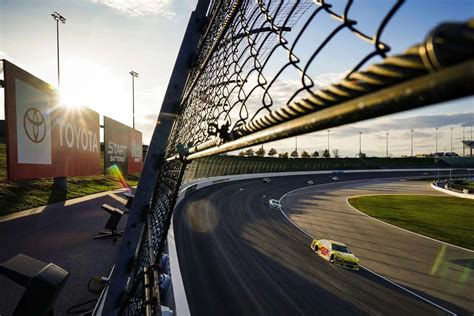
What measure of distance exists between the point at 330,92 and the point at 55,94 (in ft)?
63.1

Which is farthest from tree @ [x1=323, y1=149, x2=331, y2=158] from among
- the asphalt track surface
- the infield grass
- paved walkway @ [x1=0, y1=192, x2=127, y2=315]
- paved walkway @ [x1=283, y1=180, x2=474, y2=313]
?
paved walkway @ [x1=0, y1=192, x2=127, y2=315]

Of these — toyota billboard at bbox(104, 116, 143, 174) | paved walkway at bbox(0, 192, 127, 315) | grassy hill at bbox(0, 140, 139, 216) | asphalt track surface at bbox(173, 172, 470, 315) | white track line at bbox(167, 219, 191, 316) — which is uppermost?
toyota billboard at bbox(104, 116, 143, 174)

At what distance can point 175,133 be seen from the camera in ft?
15.9

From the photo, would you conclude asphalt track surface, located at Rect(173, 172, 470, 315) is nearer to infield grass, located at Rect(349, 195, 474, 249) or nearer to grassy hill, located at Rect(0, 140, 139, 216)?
grassy hill, located at Rect(0, 140, 139, 216)

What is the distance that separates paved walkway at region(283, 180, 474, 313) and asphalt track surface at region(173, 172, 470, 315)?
5.24 ft

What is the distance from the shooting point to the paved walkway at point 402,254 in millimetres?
13008

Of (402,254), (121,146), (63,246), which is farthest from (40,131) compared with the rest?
(402,254)

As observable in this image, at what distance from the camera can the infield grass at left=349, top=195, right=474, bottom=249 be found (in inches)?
904

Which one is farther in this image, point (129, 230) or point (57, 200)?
point (57, 200)

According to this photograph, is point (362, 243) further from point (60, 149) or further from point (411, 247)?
point (60, 149)

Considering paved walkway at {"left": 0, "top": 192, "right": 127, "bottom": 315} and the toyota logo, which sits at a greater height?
the toyota logo

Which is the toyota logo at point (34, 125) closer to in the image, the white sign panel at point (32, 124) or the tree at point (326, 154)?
the white sign panel at point (32, 124)

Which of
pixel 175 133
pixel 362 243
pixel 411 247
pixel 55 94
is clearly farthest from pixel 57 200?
pixel 411 247

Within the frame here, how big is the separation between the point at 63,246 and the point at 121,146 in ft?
56.7
